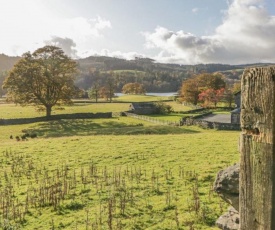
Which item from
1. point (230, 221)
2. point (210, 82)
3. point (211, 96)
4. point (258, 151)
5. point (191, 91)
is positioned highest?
point (210, 82)

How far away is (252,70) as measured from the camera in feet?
8.52

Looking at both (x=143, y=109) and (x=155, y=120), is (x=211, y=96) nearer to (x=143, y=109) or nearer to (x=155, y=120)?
(x=143, y=109)

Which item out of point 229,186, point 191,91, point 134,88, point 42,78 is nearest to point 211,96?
point 191,91

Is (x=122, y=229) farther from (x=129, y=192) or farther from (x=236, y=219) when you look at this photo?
(x=236, y=219)

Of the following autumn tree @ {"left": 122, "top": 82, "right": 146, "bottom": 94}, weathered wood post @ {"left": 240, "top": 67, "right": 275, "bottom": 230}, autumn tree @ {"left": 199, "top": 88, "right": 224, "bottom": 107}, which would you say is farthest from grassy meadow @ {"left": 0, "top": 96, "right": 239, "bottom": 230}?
autumn tree @ {"left": 122, "top": 82, "right": 146, "bottom": 94}

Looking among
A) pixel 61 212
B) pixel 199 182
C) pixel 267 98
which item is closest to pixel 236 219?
pixel 267 98

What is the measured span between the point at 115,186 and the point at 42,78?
47.1 meters

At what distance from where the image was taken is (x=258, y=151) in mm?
2574

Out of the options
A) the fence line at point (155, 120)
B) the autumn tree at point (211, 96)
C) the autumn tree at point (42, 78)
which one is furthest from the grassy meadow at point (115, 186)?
the autumn tree at point (211, 96)

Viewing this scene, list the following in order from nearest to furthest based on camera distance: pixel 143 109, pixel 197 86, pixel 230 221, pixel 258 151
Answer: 1. pixel 258 151
2. pixel 230 221
3. pixel 143 109
4. pixel 197 86

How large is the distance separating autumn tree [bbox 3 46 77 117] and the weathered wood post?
60.1m

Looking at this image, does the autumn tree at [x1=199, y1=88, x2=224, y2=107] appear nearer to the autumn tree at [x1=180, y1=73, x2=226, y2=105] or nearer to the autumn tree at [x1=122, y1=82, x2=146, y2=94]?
the autumn tree at [x1=180, y1=73, x2=226, y2=105]

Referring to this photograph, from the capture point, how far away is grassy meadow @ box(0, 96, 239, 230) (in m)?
13.2

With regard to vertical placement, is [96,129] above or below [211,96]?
below
